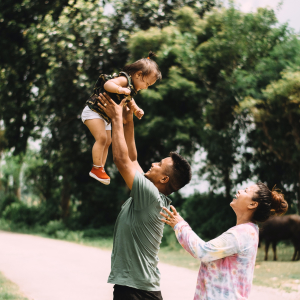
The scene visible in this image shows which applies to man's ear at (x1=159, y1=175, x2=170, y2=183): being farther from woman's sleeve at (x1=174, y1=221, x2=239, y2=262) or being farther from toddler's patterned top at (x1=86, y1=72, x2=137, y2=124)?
toddler's patterned top at (x1=86, y1=72, x2=137, y2=124)

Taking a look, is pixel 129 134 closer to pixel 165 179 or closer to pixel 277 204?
pixel 165 179

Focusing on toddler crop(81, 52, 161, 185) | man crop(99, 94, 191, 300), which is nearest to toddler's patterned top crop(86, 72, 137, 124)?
toddler crop(81, 52, 161, 185)

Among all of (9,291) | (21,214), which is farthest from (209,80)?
(21,214)

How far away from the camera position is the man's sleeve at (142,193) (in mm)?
2383

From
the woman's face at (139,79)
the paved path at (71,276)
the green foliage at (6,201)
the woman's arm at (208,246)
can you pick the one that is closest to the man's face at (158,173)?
the woman's arm at (208,246)

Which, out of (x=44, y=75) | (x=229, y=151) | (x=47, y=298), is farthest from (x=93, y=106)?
(x=44, y=75)

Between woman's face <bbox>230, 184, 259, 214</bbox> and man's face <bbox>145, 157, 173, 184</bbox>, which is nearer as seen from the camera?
woman's face <bbox>230, 184, 259, 214</bbox>

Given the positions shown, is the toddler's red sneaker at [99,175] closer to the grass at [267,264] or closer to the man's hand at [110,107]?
the man's hand at [110,107]

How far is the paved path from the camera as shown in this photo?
19.9ft

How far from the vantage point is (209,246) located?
2299 millimetres

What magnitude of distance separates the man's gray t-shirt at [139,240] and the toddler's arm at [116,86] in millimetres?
663

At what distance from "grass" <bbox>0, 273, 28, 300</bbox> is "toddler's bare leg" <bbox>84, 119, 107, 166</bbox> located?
3.50m

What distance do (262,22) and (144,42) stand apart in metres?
3.77

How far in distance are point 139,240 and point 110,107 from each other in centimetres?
93
